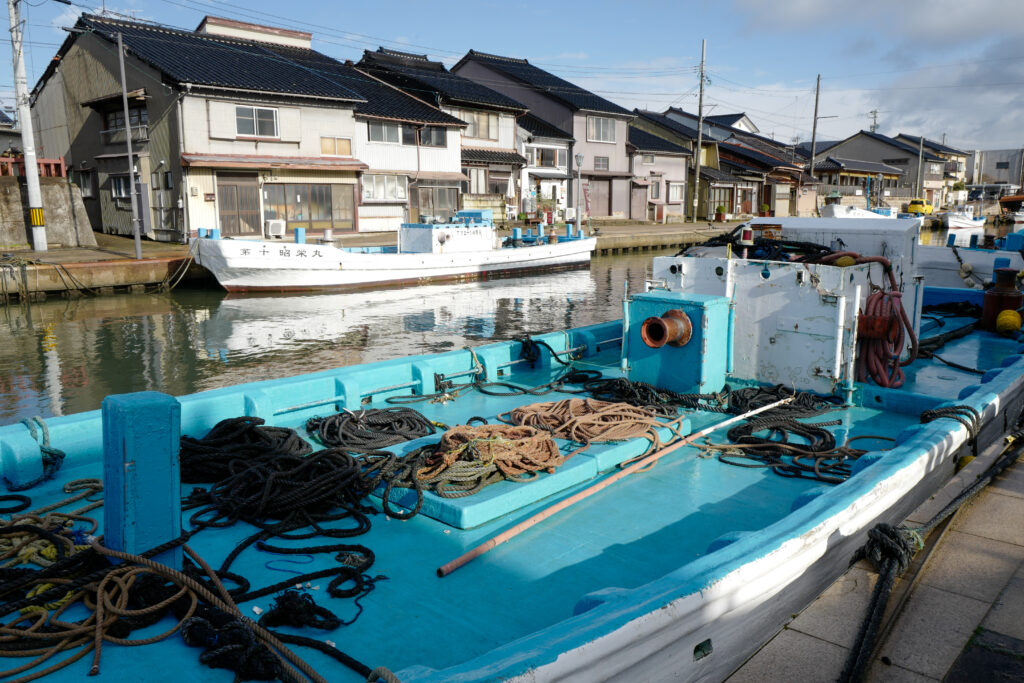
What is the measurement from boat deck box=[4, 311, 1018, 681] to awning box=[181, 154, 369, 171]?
20.2m

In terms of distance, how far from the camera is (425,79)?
33969 millimetres

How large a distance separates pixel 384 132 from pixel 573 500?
27.9 m

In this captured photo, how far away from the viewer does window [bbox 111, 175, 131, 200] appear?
2678 centimetres

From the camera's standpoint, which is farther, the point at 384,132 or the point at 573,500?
the point at 384,132

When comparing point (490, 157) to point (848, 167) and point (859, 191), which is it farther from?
point (848, 167)

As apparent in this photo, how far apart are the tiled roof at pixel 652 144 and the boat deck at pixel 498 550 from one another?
127 ft

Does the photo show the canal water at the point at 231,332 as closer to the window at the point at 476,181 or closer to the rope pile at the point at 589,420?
the rope pile at the point at 589,420

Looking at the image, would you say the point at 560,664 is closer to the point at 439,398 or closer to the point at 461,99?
the point at 439,398

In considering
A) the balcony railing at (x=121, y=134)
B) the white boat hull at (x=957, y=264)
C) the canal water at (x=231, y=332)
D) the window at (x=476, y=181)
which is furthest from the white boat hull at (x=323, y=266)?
the white boat hull at (x=957, y=264)

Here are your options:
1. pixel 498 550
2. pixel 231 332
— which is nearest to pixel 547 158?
pixel 231 332

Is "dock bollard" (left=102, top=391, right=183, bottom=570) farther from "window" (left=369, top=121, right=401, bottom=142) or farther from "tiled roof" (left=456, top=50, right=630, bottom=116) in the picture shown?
"tiled roof" (left=456, top=50, right=630, bottom=116)

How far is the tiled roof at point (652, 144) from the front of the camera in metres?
43.1

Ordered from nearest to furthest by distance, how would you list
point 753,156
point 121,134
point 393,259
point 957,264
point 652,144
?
1. point 957,264
2. point 393,259
3. point 121,134
4. point 652,144
5. point 753,156

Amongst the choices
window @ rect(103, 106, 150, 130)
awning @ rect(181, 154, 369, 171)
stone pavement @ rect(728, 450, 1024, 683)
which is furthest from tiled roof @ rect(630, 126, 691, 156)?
stone pavement @ rect(728, 450, 1024, 683)
